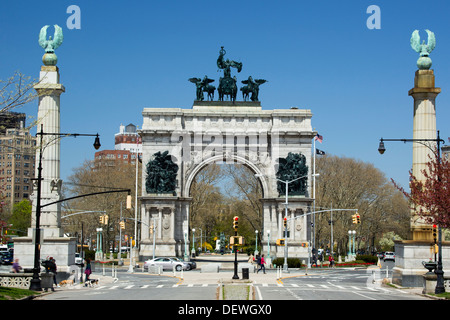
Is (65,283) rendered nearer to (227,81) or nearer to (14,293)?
(14,293)

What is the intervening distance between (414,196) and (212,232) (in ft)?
370

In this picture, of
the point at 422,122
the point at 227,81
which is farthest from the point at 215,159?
the point at 422,122

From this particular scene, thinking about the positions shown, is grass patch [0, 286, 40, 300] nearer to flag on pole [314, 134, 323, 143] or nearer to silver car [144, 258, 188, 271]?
silver car [144, 258, 188, 271]

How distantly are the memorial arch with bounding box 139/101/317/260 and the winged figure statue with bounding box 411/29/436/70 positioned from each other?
30.3m

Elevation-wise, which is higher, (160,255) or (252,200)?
(252,200)

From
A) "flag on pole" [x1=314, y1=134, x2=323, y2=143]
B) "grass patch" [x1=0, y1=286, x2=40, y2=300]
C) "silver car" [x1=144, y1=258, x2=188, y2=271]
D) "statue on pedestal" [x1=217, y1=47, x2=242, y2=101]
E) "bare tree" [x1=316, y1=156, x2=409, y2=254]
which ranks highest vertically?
"statue on pedestal" [x1=217, y1=47, x2=242, y2=101]

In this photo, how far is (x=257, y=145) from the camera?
254 feet

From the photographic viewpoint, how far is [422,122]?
1770 inches

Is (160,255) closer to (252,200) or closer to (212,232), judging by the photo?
(252,200)

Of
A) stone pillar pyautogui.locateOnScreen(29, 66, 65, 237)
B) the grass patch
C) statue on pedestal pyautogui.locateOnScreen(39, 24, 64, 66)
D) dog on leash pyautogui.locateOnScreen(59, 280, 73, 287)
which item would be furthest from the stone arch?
the grass patch

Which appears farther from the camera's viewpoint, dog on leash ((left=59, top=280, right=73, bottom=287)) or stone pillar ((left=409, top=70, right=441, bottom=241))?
stone pillar ((left=409, top=70, right=441, bottom=241))

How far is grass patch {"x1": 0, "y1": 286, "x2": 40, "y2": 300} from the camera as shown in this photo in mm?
30638
